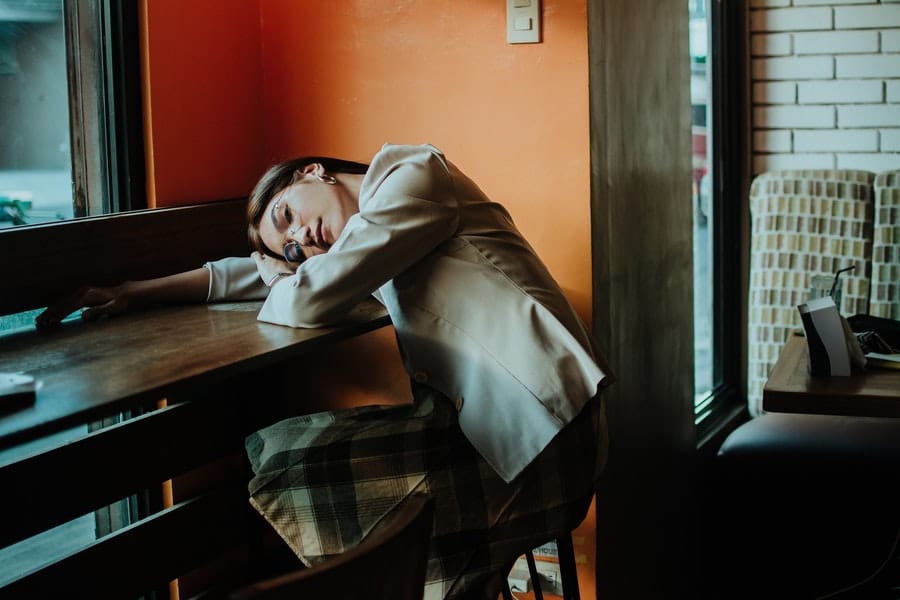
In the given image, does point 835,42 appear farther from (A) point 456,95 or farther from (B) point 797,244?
(A) point 456,95

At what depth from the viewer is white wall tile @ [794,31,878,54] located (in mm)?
3848

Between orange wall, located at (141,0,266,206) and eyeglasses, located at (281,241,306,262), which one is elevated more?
orange wall, located at (141,0,266,206)

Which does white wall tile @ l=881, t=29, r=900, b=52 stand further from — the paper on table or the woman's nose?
the paper on table

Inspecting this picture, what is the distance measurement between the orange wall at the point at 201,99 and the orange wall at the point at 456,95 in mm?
83

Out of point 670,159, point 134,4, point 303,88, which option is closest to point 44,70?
point 134,4

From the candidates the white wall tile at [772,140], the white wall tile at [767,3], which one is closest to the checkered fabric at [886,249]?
the white wall tile at [772,140]

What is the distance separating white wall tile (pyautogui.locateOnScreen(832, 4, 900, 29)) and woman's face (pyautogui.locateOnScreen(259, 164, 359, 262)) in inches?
97.5

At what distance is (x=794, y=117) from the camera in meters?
4.01

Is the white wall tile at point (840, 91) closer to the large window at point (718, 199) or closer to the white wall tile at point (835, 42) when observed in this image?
the white wall tile at point (835, 42)

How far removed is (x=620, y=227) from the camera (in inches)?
108

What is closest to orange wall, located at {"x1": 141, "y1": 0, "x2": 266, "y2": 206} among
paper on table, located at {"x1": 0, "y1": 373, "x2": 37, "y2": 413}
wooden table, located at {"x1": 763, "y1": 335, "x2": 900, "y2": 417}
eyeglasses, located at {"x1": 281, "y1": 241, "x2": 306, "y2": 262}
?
eyeglasses, located at {"x1": 281, "y1": 241, "x2": 306, "y2": 262}

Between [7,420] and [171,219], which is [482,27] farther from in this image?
[7,420]

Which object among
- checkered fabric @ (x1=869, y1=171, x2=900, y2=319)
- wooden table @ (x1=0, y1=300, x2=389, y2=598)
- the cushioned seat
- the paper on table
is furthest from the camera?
checkered fabric @ (x1=869, y1=171, x2=900, y2=319)

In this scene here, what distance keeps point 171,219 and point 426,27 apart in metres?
0.82
